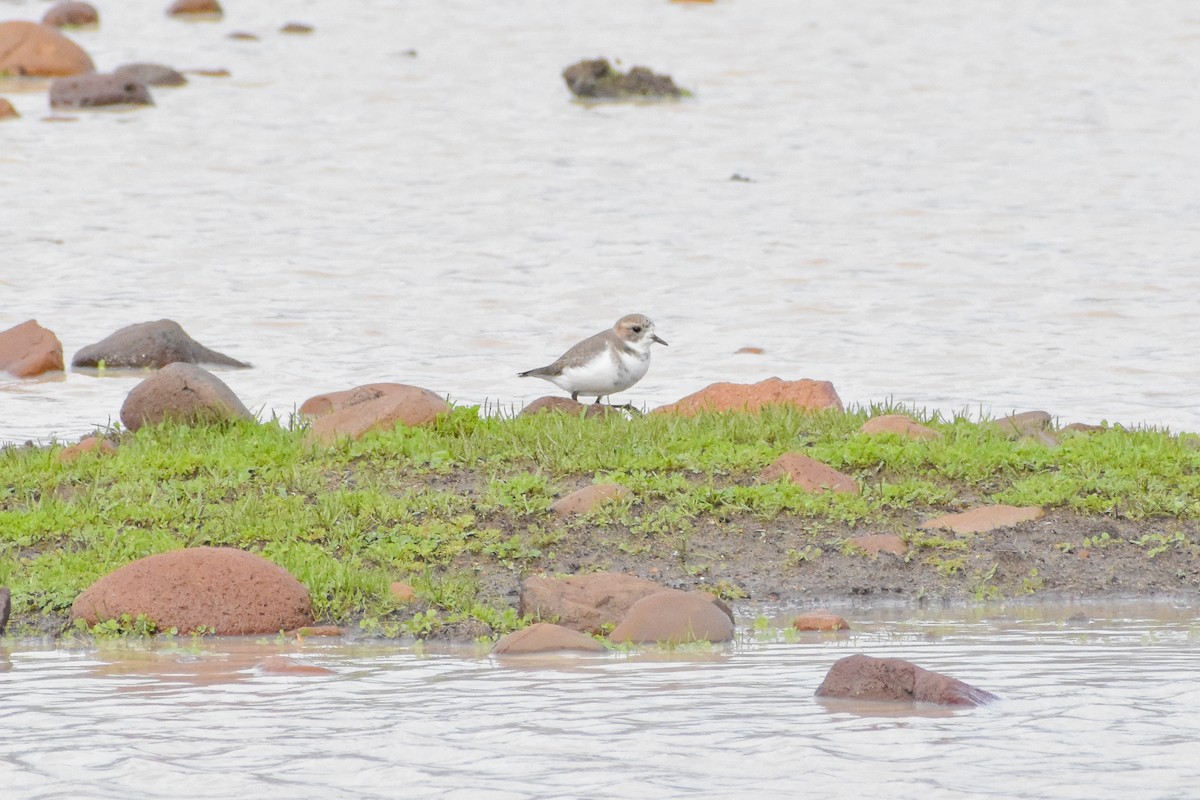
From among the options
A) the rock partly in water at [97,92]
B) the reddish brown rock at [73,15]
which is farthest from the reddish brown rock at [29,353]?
the reddish brown rock at [73,15]

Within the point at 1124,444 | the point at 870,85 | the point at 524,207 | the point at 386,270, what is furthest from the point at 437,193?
the point at 1124,444

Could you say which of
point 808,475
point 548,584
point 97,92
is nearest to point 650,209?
Answer: point 97,92

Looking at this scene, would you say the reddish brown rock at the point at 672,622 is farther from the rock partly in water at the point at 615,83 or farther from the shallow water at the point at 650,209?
the rock partly in water at the point at 615,83

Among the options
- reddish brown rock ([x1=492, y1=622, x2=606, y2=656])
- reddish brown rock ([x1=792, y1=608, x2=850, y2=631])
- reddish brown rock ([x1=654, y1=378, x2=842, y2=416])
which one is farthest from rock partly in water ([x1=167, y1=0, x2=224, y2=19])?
reddish brown rock ([x1=492, y1=622, x2=606, y2=656])

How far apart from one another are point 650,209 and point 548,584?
17.8m

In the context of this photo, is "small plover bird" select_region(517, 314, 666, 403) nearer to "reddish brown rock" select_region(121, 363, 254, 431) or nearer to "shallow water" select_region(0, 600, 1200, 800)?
"reddish brown rock" select_region(121, 363, 254, 431)

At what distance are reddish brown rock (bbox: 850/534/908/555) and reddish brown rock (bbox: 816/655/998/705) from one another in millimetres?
2561

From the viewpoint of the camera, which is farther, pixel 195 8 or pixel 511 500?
pixel 195 8

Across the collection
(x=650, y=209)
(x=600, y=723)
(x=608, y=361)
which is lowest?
(x=600, y=723)

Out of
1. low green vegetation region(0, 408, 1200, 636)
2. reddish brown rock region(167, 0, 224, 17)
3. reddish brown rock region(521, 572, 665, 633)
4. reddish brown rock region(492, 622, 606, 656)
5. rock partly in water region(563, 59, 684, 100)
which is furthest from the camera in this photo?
reddish brown rock region(167, 0, 224, 17)

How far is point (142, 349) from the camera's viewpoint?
15.9 meters

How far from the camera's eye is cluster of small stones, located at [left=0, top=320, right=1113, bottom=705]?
8203 mm

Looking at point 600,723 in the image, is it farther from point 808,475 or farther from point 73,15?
point 73,15

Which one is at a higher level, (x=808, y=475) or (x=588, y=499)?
(x=808, y=475)
